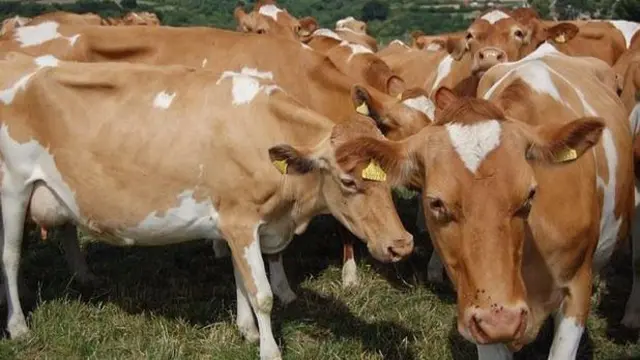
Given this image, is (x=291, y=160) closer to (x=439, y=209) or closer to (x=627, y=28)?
(x=439, y=209)

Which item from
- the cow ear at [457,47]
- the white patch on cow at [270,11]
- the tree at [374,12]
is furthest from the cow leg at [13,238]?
the tree at [374,12]

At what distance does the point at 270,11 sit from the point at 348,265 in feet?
16.2

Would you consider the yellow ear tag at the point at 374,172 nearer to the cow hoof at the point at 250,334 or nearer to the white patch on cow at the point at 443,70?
the cow hoof at the point at 250,334

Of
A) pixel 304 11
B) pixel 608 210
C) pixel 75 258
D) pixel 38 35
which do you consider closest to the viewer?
pixel 608 210

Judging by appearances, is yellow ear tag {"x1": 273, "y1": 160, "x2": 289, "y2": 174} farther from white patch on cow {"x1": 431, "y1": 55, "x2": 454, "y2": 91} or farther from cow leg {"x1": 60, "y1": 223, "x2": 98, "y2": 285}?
white patch on cow {"x1": 431, "y1": 55, "x2": 454, "y2": 91}

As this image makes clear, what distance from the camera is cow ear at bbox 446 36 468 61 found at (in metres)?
8.30

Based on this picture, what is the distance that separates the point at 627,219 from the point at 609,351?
3.48ft

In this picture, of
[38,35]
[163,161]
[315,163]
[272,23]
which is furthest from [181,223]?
[272,23]

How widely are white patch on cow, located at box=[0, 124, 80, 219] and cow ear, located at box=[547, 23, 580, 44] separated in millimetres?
6405

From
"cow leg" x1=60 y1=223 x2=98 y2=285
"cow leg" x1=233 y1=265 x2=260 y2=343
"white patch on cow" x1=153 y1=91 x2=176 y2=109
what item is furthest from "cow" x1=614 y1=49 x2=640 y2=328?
"cow leg" x1=60 y1=223 x2=98 y2=285

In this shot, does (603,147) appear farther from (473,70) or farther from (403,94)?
(473,70)

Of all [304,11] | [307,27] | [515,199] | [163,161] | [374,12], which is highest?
[515,199]

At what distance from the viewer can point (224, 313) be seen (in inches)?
240

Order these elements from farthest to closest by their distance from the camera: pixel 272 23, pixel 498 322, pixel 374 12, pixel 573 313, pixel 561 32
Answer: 1. pixel 374 12
2. pixel 272 23
3. pixel 561 32
4. pixel 573 313
5. pixel 498 322
